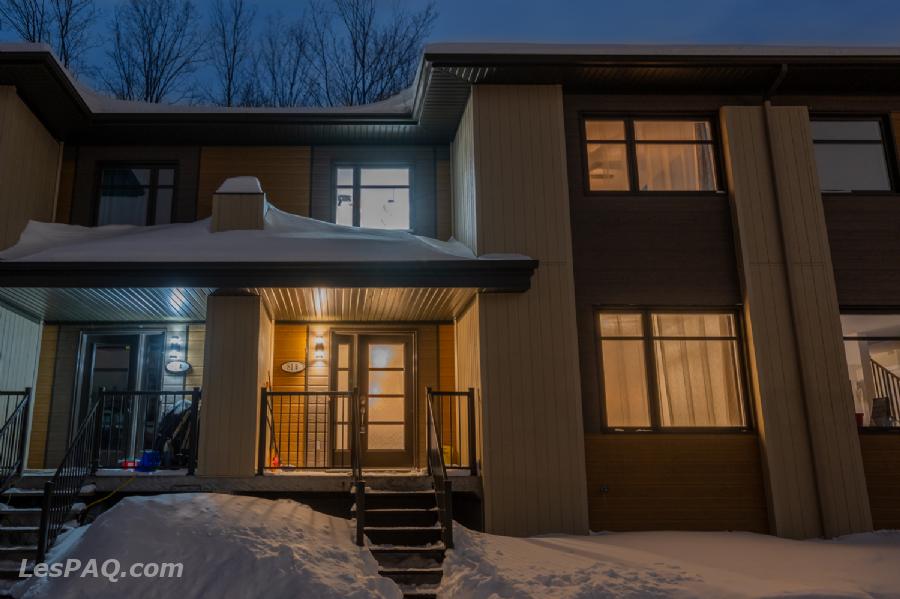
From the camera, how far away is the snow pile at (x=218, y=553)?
6.04m

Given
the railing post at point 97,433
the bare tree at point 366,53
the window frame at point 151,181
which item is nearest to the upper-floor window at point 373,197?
the window frame at point 151,181

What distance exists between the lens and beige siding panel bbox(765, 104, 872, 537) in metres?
8.88

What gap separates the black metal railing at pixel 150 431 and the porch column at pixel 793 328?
7.35 m

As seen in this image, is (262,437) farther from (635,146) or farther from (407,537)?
(635,146)

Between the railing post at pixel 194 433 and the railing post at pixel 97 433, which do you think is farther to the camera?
the railing post at pixel 194 433

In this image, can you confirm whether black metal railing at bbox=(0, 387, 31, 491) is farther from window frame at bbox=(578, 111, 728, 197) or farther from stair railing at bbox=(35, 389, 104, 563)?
window frame at bbox=(578, 111, 728, 197)

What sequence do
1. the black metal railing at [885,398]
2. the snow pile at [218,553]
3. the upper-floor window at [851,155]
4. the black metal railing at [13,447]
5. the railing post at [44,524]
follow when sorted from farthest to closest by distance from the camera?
the upper-floor window at [851,155]
the black metal railing at [885,398]
the black metal railing at [13,447]
the railing post at [44,524]
the snow pile at [218,553]

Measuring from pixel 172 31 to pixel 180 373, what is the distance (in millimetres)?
18358

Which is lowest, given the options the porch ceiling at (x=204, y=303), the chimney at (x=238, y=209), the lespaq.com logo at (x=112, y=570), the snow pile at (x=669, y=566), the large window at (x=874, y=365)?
the snow pile at (x=669, y=566)

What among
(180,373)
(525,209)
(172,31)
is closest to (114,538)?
(180,373)

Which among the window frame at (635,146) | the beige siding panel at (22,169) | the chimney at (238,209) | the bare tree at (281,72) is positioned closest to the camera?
the beige siding panel at (22,169)

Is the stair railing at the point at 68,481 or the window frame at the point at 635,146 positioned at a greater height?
the window frame at the point at 635,146

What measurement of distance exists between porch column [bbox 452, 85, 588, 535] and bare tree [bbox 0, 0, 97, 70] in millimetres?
17153

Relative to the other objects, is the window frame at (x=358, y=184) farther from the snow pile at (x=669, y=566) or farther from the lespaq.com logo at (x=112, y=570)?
the lespaq.com logo at (x=112, y=570)
